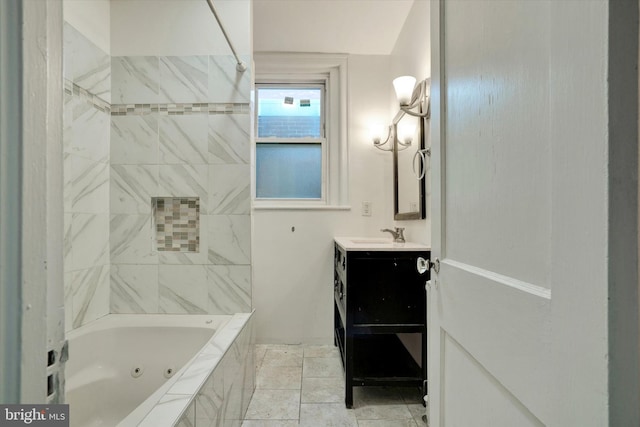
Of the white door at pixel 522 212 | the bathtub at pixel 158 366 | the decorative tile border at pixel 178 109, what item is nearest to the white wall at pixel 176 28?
the decorative tile border at pixel 178 109

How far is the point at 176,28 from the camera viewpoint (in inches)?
73.7

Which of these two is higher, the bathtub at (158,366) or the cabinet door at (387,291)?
the cabinet door at (387,291)

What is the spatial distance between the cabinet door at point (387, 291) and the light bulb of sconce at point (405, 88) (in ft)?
3.19

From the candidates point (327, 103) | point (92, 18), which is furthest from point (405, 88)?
point (92, 18)

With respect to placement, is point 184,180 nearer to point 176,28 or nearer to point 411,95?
point 176,28

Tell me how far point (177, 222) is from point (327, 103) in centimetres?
158

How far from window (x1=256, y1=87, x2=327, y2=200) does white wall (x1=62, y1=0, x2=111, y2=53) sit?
112 cm

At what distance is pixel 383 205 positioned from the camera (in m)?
2.53

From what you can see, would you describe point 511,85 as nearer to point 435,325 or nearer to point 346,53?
point 435,325

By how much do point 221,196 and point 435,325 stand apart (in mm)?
1429

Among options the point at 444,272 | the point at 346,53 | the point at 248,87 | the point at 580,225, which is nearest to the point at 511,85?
the point at 580,225

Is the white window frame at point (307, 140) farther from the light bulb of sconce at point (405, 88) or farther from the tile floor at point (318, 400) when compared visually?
the tile floor at point (318, 400)

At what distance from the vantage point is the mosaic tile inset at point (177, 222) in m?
1.90

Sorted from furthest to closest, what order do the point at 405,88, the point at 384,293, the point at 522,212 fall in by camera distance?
the point at 405,88 → the point at 384,293 → the point at 522,212
